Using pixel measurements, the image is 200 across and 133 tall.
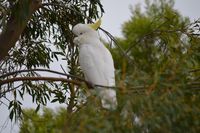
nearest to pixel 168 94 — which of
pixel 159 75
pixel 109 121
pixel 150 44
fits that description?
pixel 159 75

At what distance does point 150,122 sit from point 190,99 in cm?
20

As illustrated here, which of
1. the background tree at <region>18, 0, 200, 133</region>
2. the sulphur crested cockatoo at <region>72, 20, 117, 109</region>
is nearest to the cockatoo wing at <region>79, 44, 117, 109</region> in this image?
the sulphur crested cockatoo at <region>72, 20, 117, 109</region>

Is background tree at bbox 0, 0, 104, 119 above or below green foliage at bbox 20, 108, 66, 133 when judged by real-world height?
above

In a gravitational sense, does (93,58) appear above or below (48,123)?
above

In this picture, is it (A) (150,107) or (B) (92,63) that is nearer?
(A) (150,107)

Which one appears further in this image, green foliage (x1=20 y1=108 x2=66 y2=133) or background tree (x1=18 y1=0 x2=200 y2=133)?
green foliage (x1=20 y1=108 x2=66 y2=133)

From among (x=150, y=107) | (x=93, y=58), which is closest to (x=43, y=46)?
(x=93, y=58)

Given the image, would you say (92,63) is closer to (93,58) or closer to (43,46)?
(93,58)

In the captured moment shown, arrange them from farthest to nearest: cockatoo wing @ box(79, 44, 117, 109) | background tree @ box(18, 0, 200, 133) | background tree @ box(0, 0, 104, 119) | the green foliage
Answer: background tree @ box(0, 0, 104, 119)
cockatoo wing @ box(79, 44, 117, 109)
the green foliage
background tree @ box(18, 0, 200, 133)

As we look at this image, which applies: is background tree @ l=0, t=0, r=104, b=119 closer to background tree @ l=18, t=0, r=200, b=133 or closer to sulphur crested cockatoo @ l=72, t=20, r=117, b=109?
sulphur crested cockatoo @ l=72, t=20, r=117, b=109

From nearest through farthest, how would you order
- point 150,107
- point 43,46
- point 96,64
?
point 150,107 → point 96,64 → point 43,46

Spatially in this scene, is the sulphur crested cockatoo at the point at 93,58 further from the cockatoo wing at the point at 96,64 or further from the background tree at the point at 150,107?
the background tree at the point at 150,107

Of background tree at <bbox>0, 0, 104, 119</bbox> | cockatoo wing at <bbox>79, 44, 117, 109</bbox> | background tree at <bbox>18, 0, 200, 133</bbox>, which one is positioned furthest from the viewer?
background tree at <bbox>0, 0, 104, 119</bbox>

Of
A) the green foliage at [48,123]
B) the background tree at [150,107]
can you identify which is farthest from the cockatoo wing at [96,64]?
the background tree at [150,107]
